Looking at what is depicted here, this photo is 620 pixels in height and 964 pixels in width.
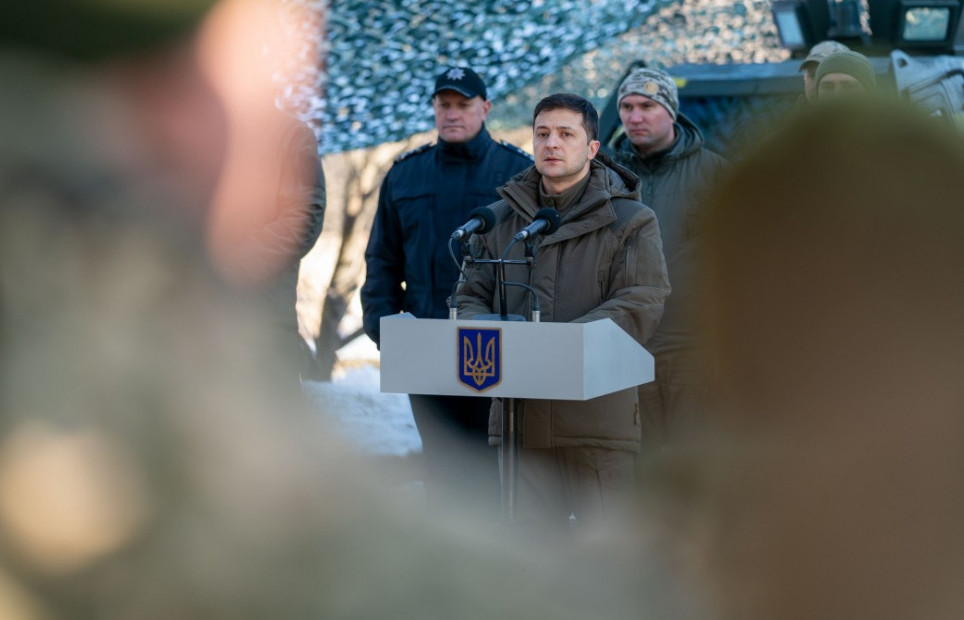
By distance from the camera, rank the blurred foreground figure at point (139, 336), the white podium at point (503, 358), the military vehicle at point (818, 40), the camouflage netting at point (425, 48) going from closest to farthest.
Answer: the blurred foreground figure at point (139, 336)
the white podium at point (503, 358)
the military vehicle at point (818, 40)
the camouflage netting at point (425, 48)

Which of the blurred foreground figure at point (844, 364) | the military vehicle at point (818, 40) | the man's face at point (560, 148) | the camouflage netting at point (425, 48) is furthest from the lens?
the camouflage netting at point (425, 48)

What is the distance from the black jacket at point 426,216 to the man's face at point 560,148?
1089mm

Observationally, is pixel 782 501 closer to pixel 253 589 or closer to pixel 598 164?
pixel 253 589

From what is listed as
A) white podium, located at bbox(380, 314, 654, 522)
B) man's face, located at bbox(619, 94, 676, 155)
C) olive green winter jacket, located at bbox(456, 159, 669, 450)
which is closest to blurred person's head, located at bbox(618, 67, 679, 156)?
man's face, located at bbox(619, 94, 676, 155)

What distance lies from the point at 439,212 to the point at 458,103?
41 centimetres

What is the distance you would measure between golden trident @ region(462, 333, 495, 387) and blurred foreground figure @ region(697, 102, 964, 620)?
2.26 metres

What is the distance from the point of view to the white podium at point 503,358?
3047mm

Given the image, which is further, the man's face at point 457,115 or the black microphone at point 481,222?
the man's face at point 457,115

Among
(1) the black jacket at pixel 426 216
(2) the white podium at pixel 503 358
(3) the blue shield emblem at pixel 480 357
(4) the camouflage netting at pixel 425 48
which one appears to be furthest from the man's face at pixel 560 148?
(4) the camouflage netting at pixel 425 48

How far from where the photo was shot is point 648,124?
4.83m

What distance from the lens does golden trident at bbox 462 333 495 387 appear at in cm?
312

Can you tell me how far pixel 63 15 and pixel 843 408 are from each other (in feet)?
1.56

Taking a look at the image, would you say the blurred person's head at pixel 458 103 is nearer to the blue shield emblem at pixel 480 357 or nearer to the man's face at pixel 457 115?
the man's face at pixel 457 115

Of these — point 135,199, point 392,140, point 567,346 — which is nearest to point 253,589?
point 135,199
